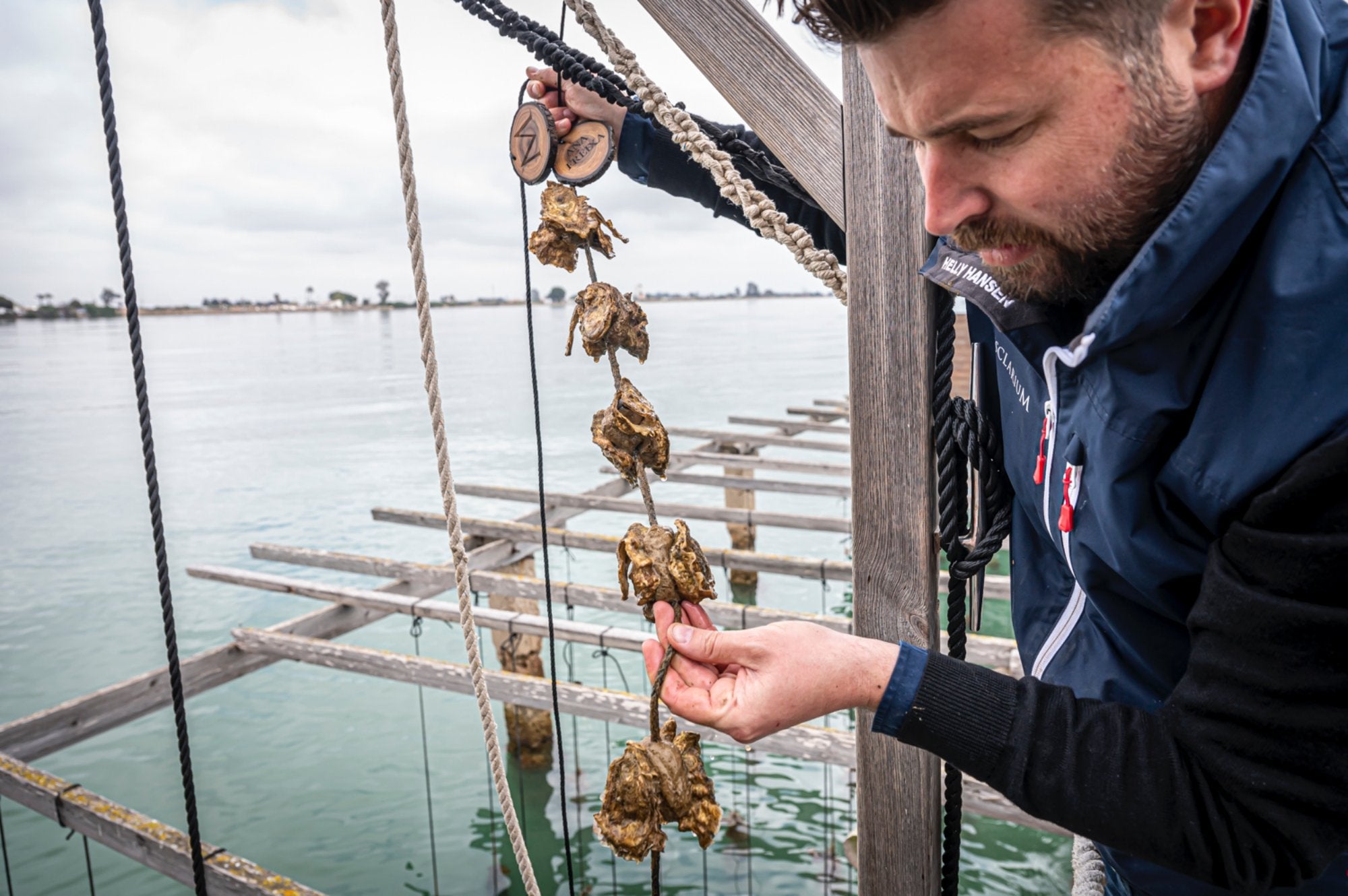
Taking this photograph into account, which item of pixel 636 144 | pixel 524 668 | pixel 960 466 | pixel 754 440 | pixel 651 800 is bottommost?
pixel 524 668

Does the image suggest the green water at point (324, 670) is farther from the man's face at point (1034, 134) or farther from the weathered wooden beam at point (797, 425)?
the man's face at point (1034, 134)

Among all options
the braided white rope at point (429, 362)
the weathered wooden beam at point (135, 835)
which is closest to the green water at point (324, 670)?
the weathered wooden beam at point (135, 835)

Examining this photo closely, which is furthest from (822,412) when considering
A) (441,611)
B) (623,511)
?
(441,611)

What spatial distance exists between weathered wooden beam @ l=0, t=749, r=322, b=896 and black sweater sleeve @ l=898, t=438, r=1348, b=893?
102 inches

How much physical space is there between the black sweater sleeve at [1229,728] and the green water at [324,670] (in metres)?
5.07

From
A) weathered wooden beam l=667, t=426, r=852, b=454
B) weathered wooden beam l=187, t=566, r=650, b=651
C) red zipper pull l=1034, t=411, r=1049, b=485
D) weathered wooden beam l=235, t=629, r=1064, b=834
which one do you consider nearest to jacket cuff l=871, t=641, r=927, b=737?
red zipper pull l=1034, t=411, r=1049, b=485

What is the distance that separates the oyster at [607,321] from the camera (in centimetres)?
136

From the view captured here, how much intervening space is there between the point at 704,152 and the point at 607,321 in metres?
0.41

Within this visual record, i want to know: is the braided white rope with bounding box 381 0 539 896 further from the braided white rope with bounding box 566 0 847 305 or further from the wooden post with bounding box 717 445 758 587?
the wooden post with bounding box 717 445 758 587

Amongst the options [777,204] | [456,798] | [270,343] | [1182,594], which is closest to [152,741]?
[456,798]

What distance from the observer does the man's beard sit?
0.93m

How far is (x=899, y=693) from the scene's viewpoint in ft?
3.69

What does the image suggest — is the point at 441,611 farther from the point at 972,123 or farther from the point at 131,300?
the point at 972,123

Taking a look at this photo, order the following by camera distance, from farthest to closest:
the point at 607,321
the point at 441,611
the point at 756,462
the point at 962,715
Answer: the point at 756,462 → the point at 441,611 → the point at 607,321 → the point at 962,715
